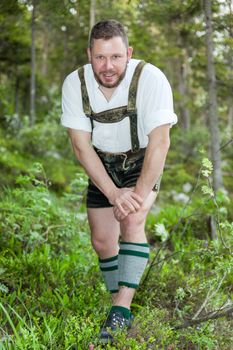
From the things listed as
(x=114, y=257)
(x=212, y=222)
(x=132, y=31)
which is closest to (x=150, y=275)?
(x=114, y=257)

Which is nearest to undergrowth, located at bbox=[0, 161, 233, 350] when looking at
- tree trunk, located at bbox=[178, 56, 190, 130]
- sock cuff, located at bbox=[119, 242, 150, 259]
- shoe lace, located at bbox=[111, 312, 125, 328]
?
shoe lace, located at bbox=[111, 312, 125, 328]

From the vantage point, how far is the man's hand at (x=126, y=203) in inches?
149

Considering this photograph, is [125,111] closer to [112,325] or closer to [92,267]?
[112,325]

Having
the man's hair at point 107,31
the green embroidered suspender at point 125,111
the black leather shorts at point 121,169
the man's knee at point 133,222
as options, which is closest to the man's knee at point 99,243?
the black leather shorts at point 121,169

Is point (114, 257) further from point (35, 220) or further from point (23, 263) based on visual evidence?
point (35, 220)

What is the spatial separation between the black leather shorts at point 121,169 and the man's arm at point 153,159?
26 cm

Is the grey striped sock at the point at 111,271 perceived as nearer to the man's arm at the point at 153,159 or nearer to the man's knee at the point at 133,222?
the man's knee at the point at 133,222

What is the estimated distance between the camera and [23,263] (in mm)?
5016

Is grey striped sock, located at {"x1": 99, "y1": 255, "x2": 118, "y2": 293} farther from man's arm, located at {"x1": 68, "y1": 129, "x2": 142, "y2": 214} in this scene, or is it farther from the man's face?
the man's face

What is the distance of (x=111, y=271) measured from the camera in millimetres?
4359

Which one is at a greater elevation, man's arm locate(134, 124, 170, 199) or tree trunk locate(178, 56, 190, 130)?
tree trunk locate(178, 56, 190, 130)

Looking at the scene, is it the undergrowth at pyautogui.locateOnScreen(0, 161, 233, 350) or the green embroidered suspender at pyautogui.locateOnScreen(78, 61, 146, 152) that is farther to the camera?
the green embroidered suspender at pyautogui.locateOnScreen(78, 61, 146, 152)

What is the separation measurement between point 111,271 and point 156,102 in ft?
4.79

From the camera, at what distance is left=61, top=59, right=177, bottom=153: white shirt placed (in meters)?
3.84
